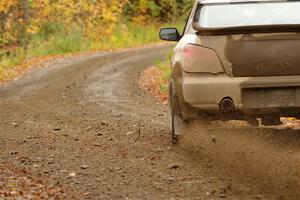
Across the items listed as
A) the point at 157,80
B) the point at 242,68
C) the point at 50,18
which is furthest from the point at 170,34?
the point at 50,18

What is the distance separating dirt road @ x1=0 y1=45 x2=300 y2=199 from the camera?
5.79 meters

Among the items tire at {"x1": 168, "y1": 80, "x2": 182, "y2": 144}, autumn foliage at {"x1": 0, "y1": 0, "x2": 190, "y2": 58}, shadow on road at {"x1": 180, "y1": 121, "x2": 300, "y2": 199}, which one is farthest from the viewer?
autumn foliage at {"x1": 0, "y1": 0, "x2": 190, "y2": 58}

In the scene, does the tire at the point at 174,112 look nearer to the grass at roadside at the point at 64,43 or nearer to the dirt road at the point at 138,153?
the dirt road at the point at 138,153

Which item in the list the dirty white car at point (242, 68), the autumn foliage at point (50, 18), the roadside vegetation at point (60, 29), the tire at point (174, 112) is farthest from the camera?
the autumn foliage at point (50, 18)

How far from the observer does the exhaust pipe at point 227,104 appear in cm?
685

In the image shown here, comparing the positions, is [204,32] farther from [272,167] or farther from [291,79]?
[272,167]

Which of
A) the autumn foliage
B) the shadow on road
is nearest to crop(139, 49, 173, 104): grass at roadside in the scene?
the shadow on road

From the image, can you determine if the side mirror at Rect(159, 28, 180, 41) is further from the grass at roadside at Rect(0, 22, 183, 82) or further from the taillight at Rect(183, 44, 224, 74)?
the grass at roadside at Rect(0, 22, 183, 82)

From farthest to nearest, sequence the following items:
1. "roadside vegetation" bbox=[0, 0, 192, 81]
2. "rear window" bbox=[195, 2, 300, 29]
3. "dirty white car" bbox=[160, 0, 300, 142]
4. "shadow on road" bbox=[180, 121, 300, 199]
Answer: "roadside vegetation" bbox=[0, 0, 192, 81], "rear window" bbox=[195, 2, 300, 29], "dirty white car" bbox=[160, 0, 300, 142], "shadow on road" bbox=[180, 121, 300, 199]

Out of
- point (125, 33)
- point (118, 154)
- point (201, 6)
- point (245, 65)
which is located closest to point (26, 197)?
point (118, 154)

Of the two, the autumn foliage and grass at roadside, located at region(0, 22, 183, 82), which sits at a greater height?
the autumn foliage

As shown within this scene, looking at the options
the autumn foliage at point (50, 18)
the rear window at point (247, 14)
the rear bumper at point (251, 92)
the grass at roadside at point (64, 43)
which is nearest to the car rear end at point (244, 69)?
the rear bumper at point (251, 92)

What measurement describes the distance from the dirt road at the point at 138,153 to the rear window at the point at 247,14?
1.18 metres

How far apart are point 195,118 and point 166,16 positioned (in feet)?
102
